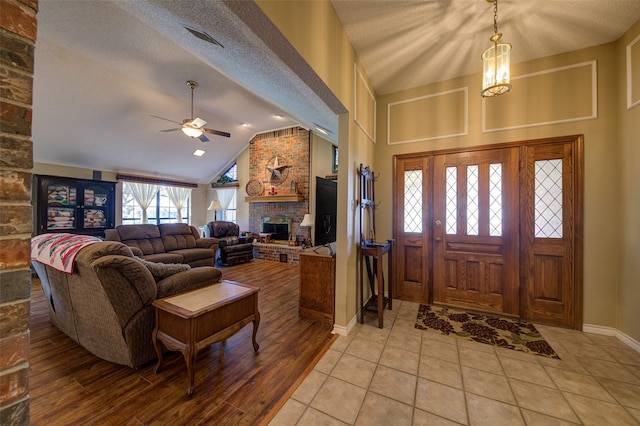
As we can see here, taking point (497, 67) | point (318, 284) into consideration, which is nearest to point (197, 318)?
point (318, 284)

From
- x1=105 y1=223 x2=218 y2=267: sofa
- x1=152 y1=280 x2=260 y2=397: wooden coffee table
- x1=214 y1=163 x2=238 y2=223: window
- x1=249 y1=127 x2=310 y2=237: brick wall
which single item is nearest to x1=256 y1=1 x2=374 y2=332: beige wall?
x1=152 y1=280 x2=260 y2=397: wooden coffee table

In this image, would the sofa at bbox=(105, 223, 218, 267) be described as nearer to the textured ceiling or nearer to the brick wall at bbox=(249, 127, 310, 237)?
the brick wall at bbox=(249, 127, 310, 237)

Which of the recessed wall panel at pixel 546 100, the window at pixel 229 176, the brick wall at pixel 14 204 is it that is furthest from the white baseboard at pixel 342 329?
the window at pixel 229 176

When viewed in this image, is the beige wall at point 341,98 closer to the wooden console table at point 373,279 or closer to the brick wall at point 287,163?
the wooden console table at point 373,279

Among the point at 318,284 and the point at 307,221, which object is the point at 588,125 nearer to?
the point at 318,284

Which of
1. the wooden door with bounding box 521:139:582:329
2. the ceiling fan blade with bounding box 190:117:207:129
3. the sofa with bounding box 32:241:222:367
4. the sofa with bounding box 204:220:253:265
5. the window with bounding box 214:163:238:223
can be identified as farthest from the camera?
the window with bounding box 214:163:238:223

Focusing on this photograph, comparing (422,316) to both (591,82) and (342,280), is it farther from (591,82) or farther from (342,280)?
(591,82)

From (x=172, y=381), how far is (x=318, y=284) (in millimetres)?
1569

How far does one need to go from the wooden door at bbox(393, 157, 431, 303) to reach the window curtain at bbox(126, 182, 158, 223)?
702 cm

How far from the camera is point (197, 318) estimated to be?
1.68 m

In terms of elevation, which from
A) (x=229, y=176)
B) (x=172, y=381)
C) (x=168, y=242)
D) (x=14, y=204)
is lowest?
(x=172, y=381)

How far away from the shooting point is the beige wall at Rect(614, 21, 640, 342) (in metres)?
2.27

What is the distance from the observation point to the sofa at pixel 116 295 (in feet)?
5.83

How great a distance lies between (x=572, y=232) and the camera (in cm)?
264
